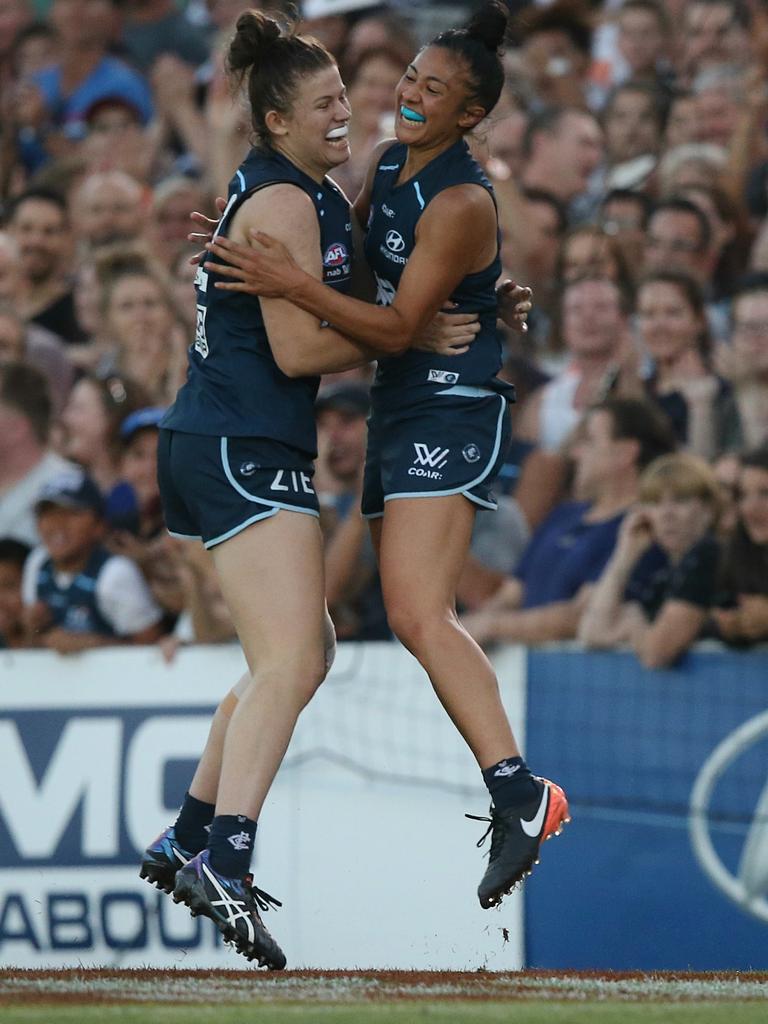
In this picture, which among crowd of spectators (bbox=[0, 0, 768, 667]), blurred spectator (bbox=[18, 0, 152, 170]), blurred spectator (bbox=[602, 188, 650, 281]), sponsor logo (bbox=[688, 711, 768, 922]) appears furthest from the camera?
blurred spectator (bbox=[18, 0, 152, 170])

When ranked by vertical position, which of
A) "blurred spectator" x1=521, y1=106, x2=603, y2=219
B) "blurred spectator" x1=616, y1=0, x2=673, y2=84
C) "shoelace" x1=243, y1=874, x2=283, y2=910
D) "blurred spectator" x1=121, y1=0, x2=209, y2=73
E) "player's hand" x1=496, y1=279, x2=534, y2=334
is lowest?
"shoelace" x1=243, y1=874, x2=283, y2=910

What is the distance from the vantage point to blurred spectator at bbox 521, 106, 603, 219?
9570 mm

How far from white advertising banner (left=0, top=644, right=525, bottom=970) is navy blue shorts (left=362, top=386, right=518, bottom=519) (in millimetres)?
2502

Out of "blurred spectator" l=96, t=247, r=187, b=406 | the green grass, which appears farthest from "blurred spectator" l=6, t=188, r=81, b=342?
the green grass

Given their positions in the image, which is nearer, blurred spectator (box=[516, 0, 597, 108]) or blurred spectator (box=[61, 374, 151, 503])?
blurred spectator (box=[61, 374, 151, 503])

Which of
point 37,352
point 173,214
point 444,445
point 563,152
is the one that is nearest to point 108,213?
point 173,214

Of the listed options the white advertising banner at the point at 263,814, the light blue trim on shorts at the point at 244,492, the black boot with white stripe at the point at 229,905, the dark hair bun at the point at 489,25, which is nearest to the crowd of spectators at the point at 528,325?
the white advertising banner at the point at 263,814

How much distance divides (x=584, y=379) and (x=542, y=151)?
1.80 metres

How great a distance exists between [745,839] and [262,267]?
11.7ft

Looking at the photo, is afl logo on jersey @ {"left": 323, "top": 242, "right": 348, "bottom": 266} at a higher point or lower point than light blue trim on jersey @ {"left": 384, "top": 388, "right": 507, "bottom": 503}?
higher

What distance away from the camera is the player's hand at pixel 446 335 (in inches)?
198

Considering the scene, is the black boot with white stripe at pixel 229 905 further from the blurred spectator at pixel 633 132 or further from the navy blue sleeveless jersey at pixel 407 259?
the blurred spectator at pixel 633 132

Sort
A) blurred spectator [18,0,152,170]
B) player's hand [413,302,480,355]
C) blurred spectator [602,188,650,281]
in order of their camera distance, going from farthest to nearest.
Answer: blurred spectator [18,0,152,170]
blurred spectator [602,188,650,281]
player's hand [413,302,480,355]

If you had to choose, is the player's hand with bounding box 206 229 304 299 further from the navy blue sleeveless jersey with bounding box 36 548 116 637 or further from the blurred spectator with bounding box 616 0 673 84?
the blurred spectator with bounding box 616 0 673 84
